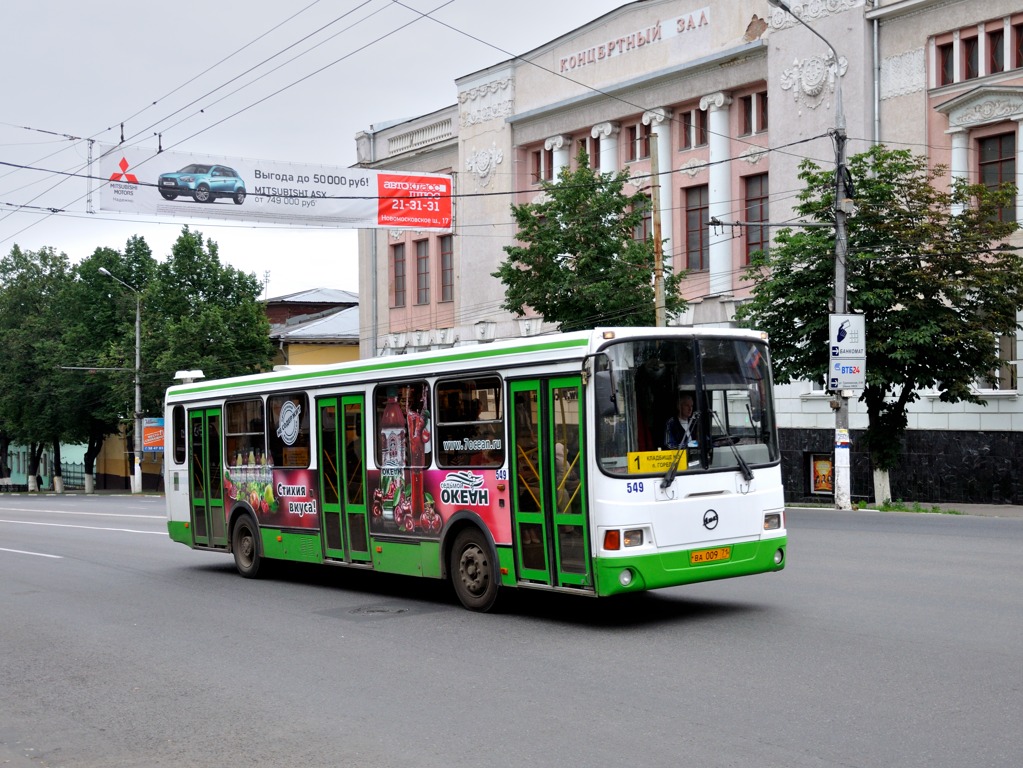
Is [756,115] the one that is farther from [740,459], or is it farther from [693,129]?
[740,459]

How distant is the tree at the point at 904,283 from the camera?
1094 inches

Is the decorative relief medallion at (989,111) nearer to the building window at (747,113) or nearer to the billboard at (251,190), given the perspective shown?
the building window at (747,113)

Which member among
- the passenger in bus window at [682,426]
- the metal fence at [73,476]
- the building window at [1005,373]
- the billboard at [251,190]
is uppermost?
the billboard at [251,190]

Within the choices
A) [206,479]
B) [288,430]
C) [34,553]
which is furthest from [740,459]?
[34,553]

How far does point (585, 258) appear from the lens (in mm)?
33781

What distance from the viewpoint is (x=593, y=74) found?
42.5m

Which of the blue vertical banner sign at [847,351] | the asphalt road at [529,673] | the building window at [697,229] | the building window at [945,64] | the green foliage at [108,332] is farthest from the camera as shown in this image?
the green foliage at [108,332]

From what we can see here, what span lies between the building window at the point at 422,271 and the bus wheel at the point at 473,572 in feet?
126

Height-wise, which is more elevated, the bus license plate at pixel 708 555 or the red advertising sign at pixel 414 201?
the red advertising sign at pixel 414 201

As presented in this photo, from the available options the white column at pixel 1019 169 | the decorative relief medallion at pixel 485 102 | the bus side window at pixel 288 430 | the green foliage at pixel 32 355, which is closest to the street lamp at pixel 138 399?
the green foliage at pixel 32 355

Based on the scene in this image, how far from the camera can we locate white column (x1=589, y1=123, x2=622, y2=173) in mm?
42125

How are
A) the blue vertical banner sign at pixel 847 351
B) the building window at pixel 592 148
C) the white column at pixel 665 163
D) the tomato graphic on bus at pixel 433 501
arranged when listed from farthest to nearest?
the building window at pixel 592 148 → the white column at pixel 665 163 → the blue vertical banner sign at pixel 847 351 → the tomato graphic on bus at pixel 433 501

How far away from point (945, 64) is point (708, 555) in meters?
25.3

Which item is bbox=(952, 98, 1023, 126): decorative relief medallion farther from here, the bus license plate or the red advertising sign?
the bus license plate
